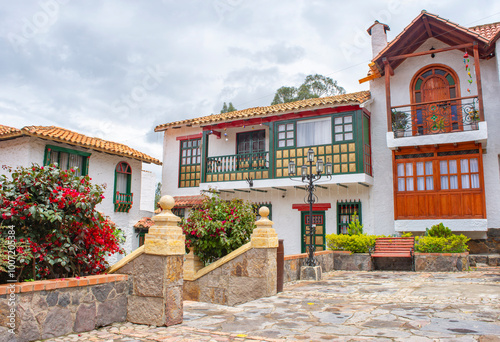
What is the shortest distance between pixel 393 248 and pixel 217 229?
6.55m

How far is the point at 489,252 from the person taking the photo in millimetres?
12758

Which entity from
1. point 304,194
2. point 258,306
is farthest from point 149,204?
point 258,306

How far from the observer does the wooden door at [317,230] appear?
51.3 feet

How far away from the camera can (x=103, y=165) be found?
16875 millimetres

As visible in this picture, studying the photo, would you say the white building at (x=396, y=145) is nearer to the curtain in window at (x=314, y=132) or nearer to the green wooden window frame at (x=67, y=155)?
the curtain in window at (x=314, y=132)

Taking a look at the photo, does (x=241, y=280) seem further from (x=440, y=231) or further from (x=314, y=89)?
(x=314, y=89)

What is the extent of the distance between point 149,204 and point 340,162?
11.5 m

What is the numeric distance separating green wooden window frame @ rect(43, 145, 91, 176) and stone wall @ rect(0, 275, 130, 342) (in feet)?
34.3

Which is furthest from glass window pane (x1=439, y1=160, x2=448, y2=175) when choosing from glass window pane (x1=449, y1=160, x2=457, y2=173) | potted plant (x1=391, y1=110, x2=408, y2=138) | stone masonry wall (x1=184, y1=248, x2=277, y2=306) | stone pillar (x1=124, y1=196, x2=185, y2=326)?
stone pillar (x1=124, y1=196, x2=185, y2=326)

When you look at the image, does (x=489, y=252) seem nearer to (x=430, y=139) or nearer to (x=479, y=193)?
(x=479, y=193)

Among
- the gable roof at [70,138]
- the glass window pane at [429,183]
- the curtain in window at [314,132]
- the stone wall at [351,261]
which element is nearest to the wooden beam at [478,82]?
the glass window pane at [429,183]

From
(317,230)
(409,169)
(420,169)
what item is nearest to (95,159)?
(317,230)

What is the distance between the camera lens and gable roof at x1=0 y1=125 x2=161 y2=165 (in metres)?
13.6

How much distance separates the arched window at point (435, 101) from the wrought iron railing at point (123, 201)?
39.0ft
